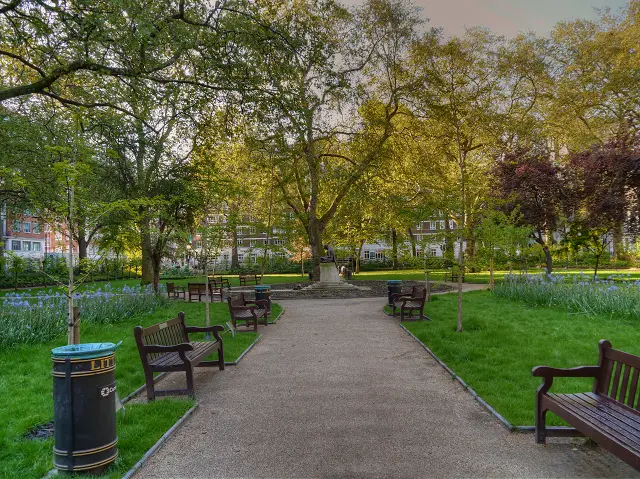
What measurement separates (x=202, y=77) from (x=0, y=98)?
3.75 metres

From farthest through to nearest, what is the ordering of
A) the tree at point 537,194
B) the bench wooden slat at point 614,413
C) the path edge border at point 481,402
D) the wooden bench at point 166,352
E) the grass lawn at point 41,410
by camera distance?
the tree at point 537,194
the wooden bench at point 166,352
the path edge border at point 481,402
the grass lawn at point 41,410
the bench wooden slat at point 614,413

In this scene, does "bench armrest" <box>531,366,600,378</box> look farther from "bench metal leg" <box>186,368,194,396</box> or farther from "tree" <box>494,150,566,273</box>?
"tree" <box>494,150,566,273</box>

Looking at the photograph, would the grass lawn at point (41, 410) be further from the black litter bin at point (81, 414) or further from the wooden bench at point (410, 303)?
the wooden bench at point (410, 303)

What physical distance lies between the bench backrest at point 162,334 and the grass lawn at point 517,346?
4.33 meters

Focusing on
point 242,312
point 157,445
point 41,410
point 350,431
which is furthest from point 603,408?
point 242,312

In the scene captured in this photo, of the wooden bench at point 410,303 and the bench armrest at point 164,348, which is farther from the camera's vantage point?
the wooden bench at point 410,303

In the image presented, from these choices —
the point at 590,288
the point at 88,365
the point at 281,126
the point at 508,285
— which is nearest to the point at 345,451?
the point at 88,365

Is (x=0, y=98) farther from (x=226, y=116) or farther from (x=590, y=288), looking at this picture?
(x=590, y=288)

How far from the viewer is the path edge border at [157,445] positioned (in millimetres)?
3750

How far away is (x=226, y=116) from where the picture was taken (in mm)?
10438

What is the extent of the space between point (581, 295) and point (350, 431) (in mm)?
10490

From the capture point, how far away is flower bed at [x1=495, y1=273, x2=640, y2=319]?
1119cm

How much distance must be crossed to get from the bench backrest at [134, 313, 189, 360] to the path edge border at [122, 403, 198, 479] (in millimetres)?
1230

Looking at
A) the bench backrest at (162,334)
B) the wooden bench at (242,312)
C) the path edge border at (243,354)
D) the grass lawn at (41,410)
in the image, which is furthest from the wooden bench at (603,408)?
the wooden bench at (242,312)
